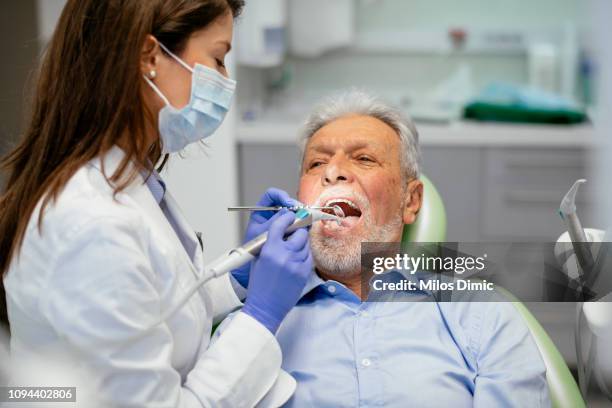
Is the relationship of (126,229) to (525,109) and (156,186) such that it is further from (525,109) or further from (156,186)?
(525,109)

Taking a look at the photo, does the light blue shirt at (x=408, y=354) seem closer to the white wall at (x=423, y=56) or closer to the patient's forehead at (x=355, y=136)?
the patient's forehead at (x=355, y=136)

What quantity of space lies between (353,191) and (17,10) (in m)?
1.72

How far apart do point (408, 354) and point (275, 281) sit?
0.38 m

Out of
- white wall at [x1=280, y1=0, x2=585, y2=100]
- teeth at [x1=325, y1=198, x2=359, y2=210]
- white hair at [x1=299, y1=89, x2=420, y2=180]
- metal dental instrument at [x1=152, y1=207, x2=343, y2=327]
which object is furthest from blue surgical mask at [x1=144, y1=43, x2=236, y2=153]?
white wall at [x1=280, y1=0, x2=585, y2=100]

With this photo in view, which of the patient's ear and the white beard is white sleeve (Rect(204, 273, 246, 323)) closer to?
the white beard

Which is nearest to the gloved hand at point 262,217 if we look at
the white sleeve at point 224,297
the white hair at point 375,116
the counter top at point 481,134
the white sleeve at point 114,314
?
the white sleeve at point 224,297

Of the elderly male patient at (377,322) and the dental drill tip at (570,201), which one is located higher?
the dental drill tip at (570,201)

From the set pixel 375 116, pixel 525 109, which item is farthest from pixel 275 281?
pixel 525 109

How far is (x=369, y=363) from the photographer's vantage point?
4.94 feet

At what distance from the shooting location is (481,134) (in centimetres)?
314

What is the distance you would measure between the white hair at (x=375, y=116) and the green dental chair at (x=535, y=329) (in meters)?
0.10

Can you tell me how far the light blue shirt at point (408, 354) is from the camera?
57.3 inches

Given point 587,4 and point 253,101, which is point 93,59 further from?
point 587,4

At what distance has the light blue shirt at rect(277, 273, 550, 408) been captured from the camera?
4.77ft
